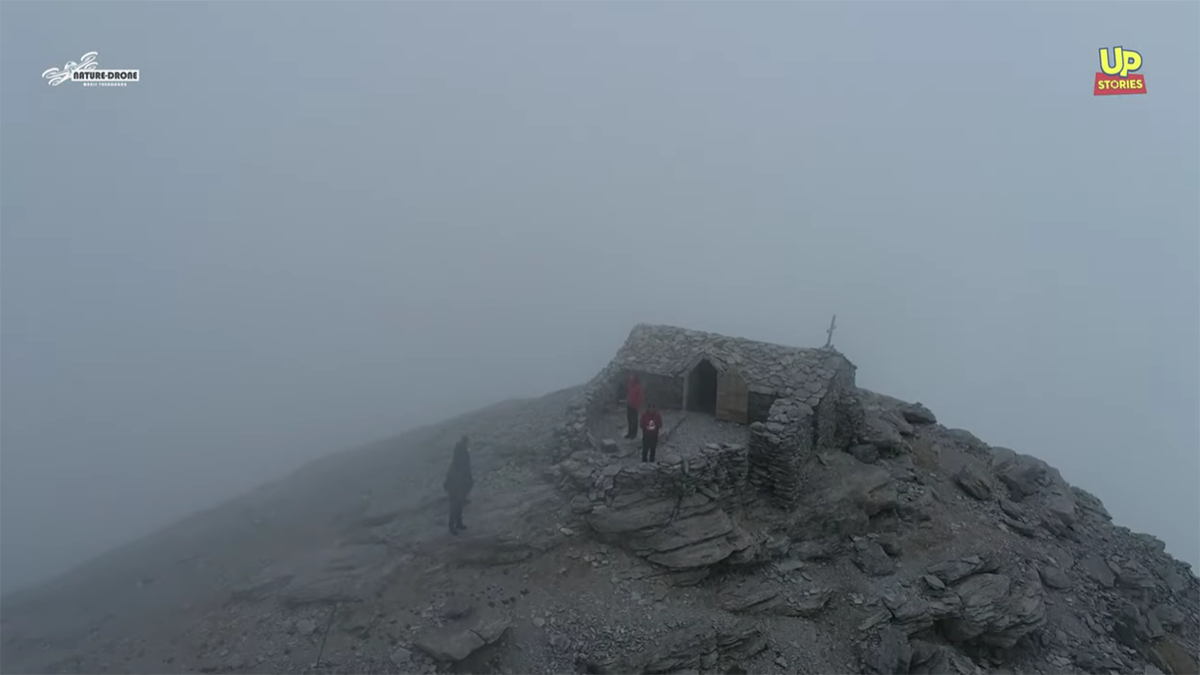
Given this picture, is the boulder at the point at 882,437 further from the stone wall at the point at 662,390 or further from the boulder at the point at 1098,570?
the boulder at the point at 1098,570

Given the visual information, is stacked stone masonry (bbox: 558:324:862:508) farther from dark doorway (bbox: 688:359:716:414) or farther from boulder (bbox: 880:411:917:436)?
boulder (bbox: 880:411:917:436)

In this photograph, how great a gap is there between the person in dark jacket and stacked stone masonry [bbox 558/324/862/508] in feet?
11.0

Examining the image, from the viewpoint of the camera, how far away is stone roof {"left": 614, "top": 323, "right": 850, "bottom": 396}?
2055 centimetres

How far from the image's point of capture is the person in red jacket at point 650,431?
59.5 ft

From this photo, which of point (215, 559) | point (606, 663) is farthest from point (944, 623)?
point (215, 559)

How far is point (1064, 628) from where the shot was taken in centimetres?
1934

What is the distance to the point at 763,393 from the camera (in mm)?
20250

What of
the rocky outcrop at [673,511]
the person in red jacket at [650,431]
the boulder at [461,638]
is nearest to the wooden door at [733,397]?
the rocky outcrop at [673,511]

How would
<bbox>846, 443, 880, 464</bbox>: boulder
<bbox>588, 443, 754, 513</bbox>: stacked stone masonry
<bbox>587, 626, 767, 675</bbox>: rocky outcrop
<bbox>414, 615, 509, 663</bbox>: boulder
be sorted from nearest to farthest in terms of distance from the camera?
<bbox>414, 615, 509, 663</bbox>: boulder
<bbox>587, 626, 767, 675</bbox>: rocky outcrop
<bbox>588, 443, 754, 513</bbox>: stacked stone masonry
<bbox>846, 443, 880, 464</bbox>: boulder

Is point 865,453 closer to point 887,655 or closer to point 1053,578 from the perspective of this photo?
point 887,655

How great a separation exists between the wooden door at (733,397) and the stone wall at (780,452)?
4.54 ft

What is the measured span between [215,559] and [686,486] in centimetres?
1430

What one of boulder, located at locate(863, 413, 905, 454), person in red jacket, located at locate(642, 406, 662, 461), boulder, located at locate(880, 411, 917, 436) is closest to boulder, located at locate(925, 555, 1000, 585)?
boulder, located at locate(863, 413, 905, 454)

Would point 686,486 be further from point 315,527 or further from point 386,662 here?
point 315,527
